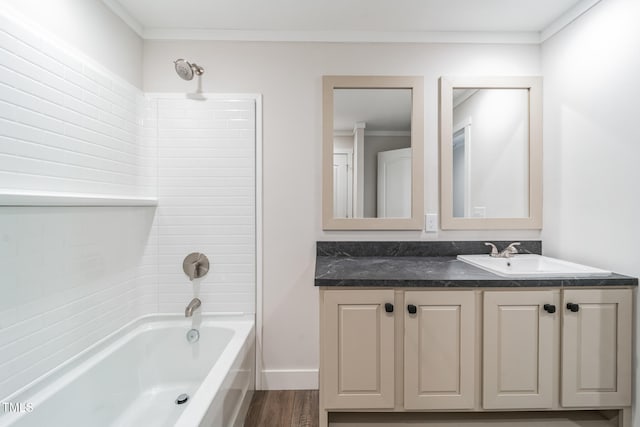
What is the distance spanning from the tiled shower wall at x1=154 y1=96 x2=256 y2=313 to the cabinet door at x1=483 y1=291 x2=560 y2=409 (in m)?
1.39

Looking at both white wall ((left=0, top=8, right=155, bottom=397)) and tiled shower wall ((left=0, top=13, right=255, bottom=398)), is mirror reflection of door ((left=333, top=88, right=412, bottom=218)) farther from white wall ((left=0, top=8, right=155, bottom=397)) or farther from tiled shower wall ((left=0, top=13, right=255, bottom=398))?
white wall ((left=0, top=8, right=155, bottom=397))

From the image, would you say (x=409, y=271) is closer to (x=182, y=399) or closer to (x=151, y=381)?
(x=182, y=399)

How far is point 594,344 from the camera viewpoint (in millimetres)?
1365

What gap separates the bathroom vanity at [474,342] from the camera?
4.45 ft

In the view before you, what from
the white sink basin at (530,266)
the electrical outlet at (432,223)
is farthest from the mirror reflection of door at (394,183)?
the white sink basin at (530,266)

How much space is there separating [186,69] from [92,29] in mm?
455

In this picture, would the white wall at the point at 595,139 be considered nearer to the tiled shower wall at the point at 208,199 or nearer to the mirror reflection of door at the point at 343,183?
the mirror reflection of door at the point at 343,183

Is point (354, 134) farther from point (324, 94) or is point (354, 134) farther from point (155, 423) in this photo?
point (155, 423)

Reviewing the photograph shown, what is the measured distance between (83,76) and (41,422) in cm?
150

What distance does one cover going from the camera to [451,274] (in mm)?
1444

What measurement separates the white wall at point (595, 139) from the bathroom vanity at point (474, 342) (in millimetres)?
285

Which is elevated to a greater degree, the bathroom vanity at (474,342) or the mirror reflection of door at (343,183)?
the mirror reflection of door at (343,183)

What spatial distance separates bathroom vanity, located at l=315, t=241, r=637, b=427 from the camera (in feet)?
4.45

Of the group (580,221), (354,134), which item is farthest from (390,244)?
(580,221)
